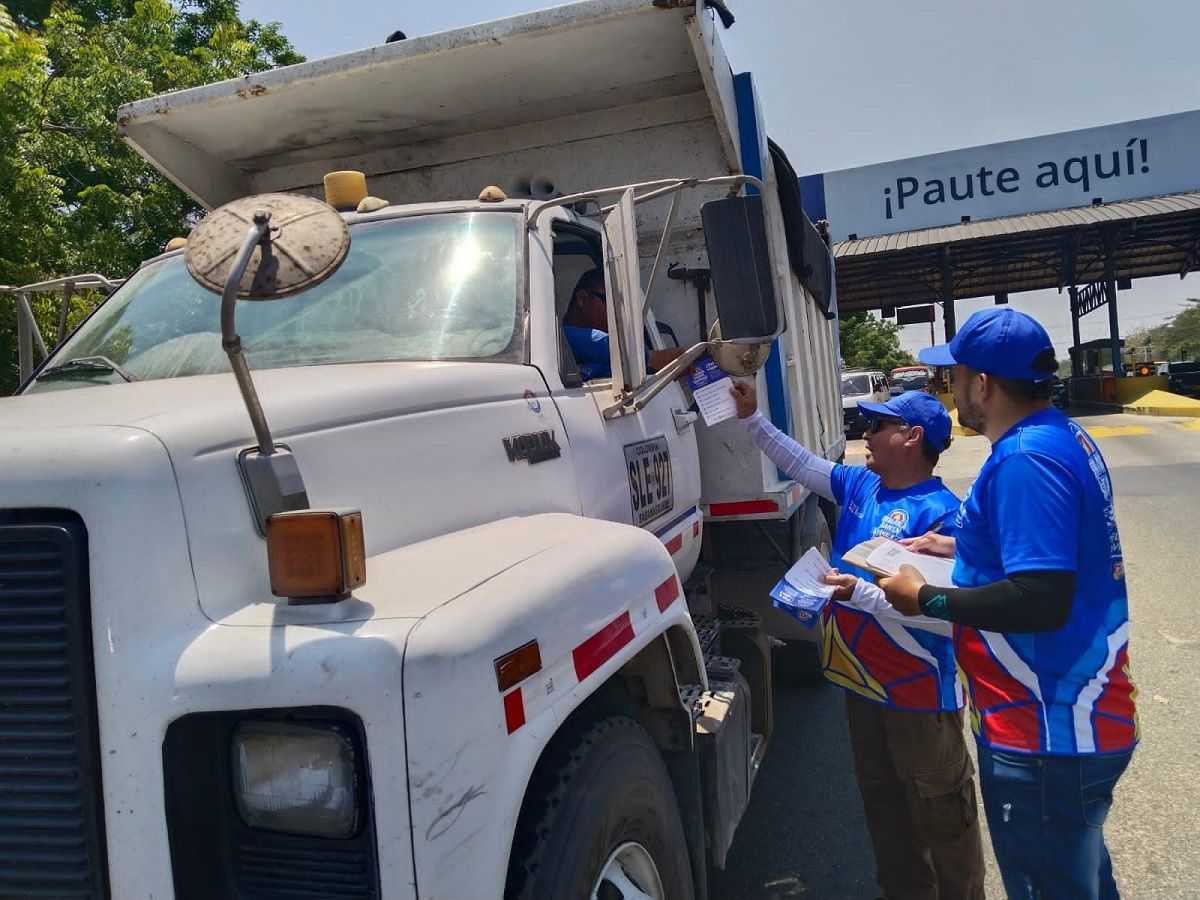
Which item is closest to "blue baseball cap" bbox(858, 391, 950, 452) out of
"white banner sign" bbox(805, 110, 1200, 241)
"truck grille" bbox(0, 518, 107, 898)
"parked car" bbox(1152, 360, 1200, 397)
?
"truck grille" bbox(0, 518, 107, 898)

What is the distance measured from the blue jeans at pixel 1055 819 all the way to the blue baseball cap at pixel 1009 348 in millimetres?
927

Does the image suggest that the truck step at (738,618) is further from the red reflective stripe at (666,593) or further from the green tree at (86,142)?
the green tree at (86,142)

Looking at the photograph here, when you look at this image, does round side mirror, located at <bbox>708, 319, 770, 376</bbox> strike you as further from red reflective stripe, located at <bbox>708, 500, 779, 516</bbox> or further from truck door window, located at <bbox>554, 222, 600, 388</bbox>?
red reflective stripe, located at <bbox>708, 500, 779, 516</bbox>

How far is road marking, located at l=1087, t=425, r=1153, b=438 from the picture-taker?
19083 millimetres

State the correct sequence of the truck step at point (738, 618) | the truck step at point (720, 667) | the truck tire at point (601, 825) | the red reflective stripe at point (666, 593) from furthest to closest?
the truck step at point (738, 618) → the truck step at point (720, 667) → the red reflective stripe at point (666, 593) → the truck tire at point (601, 825)

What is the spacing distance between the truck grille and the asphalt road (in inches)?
103

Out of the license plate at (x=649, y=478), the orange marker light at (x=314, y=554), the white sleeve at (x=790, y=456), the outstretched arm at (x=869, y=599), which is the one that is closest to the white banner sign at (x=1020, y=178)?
the white sleeve at (x=790, y=456)

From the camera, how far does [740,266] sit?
2.88 metres

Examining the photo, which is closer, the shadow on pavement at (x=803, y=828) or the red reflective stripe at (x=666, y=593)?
the red reflective stripe at (x=666, y=593)

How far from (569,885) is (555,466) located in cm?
116

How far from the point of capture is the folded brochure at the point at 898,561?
8.25 ft

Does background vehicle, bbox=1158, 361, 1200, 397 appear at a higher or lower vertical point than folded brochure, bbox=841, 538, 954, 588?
lower

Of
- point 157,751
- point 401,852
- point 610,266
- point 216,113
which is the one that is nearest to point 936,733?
point 610,266

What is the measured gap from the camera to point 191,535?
1648mm
